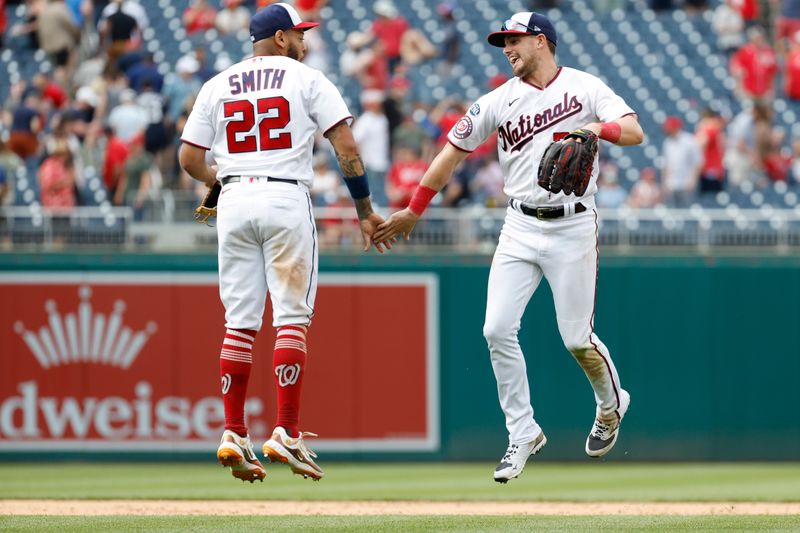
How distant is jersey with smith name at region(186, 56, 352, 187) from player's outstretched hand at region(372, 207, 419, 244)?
0.63 meters

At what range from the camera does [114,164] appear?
13406 millimetres

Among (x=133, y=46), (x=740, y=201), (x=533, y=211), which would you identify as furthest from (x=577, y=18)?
A: (x=533, y=211)

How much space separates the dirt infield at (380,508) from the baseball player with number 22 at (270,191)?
121 centimetres

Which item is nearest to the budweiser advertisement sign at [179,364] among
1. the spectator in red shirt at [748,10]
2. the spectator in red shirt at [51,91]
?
the spectator in red shirt at [51,91]

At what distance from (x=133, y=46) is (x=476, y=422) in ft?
18.8

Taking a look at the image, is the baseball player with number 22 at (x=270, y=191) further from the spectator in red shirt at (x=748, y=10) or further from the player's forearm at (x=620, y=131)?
the spectator in red shirt at (x=748, y=10)

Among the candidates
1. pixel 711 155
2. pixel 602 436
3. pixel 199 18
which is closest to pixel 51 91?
pixel 199 18

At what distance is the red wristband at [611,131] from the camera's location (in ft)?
23.6

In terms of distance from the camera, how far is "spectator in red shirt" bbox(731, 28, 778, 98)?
15.7m

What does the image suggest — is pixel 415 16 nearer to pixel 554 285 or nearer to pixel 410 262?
pixel 410 262

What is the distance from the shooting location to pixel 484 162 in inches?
544

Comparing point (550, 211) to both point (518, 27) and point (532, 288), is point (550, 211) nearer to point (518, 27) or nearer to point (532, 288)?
point (532, 288)

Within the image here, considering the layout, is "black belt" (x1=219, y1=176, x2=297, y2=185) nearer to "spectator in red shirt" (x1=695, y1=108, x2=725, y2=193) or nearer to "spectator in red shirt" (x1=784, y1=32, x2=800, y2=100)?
"spectator in red shirt" (x1=695, y1=108, x2=725, y2=193)

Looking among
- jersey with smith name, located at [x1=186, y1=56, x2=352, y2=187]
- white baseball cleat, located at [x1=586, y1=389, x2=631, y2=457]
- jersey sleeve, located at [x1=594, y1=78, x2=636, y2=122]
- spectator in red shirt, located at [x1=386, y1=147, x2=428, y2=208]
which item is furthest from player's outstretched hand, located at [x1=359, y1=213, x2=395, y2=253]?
spectator in red shirt, located at [x1=386, y1=147, x2=428, y2=208]
